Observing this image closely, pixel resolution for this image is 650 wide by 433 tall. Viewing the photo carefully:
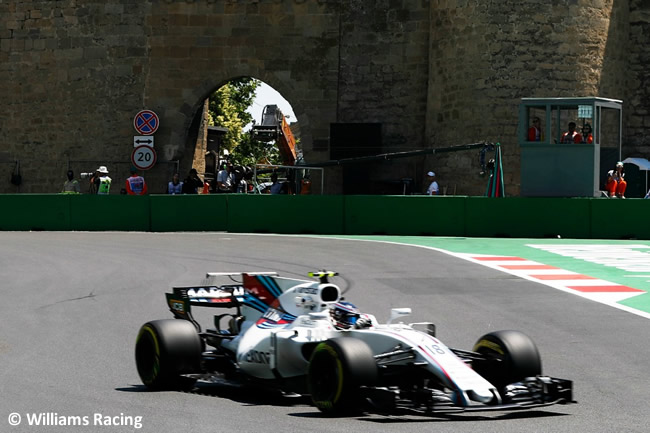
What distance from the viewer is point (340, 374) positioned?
280 inches

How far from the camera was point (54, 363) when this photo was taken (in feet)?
31.4

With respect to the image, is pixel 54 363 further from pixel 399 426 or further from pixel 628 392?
pixel 628 392

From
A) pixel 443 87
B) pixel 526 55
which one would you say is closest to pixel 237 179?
pixel 443 87

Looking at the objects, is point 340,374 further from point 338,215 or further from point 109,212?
point 109,212

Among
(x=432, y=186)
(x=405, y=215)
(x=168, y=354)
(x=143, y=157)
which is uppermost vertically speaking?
(x=143, y=157)

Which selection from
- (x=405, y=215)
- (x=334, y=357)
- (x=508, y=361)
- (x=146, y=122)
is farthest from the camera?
(x=146, y=122)

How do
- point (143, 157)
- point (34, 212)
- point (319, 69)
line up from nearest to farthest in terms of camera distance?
point (34, 212) → point (143, 157) → point (319, 69)

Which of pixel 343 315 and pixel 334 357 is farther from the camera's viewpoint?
pixel 343 315

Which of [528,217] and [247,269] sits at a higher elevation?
[528,217]

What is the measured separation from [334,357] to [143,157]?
28.6m

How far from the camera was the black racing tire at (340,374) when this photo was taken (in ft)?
23.3

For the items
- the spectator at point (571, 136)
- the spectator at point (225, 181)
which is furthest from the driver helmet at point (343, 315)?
the spectator at point (225, 181)

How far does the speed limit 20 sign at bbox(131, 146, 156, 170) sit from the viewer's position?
3481 cm

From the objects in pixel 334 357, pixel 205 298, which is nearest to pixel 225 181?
pixel 205 298
